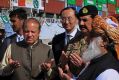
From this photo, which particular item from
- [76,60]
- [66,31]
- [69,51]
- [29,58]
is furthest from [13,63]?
[66,31]

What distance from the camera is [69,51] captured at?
311 centimetres

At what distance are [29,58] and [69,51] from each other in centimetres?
47

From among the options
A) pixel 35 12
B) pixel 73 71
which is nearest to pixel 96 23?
pixel 73 71

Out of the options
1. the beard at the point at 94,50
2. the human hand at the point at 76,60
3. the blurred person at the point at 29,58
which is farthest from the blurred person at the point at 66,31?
the beard at the point at 94,50

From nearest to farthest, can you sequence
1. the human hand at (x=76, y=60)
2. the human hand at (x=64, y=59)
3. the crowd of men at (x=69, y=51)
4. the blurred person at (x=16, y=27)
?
the crowd of men at (x=69, y=51) → the human hand at (x=76, y=60) → the human hand at (x=64, y=59) → the blurred person at (x=16, y=27)

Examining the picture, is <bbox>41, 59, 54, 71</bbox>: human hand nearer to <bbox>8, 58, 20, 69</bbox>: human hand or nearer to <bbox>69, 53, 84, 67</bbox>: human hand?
<bbox>8, 58, 20, 69</bbox>: human hand

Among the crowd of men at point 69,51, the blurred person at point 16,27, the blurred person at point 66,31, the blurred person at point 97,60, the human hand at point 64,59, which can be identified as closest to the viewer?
the blurred person at point 97,60

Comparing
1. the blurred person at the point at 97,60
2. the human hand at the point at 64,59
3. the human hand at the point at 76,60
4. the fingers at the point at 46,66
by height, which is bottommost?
the fingers at the point at 46,66

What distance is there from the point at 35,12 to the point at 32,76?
25.0 meters

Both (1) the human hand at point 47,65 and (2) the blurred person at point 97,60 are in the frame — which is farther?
(1) the human hand at point 47,65

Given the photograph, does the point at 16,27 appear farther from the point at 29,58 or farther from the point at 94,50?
the point at 94,50

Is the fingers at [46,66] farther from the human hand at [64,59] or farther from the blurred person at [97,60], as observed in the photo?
the blurred person at [97,60]

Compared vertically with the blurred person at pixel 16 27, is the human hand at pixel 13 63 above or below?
below

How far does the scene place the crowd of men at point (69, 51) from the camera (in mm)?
2158
